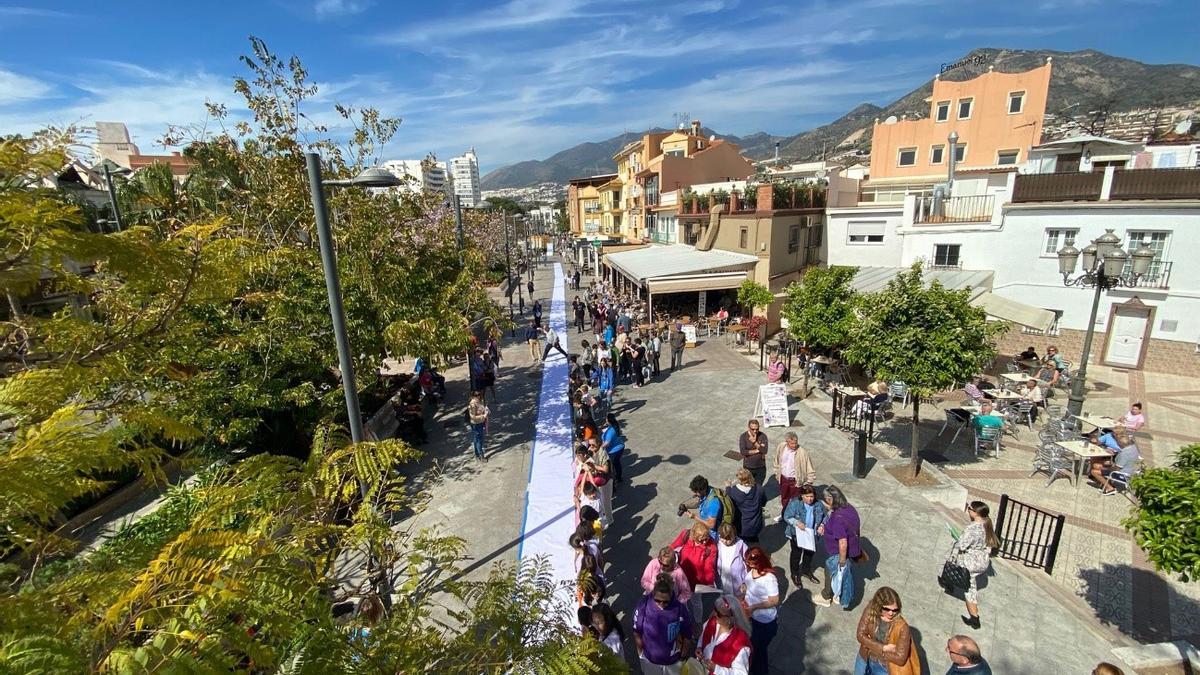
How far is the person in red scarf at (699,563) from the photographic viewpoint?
565cm

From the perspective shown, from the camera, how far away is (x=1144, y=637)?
587 centimetres

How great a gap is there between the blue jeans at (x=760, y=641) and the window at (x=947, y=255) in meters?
19.9

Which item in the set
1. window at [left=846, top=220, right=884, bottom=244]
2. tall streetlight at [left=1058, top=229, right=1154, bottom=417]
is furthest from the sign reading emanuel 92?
tall streetlight at [left=1058, top=229, right=1154, bottom=417]

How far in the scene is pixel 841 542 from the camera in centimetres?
589

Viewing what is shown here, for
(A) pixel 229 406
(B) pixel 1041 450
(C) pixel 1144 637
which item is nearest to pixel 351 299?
(A) pixel 229 406

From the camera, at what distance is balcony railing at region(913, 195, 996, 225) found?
19.2 meters

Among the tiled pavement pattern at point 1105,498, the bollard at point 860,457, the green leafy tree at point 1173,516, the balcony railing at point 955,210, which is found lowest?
the tiled pavement pattern at point 1105,498

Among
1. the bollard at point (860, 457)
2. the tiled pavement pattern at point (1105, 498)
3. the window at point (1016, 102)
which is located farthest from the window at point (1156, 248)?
the window at point (1016, 102)

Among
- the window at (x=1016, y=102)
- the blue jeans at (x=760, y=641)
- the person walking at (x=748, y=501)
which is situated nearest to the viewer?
the blue jeans at (x=760, y=641)

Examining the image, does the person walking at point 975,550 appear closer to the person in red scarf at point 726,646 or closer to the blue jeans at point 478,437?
the person in red scarf at point 726,646

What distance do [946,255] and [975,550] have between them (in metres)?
18.0

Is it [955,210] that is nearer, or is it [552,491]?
[552,491]

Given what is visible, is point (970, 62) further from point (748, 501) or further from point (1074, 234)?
point (748, 501)

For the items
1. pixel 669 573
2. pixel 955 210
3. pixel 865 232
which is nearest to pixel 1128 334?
pixel 955 210
